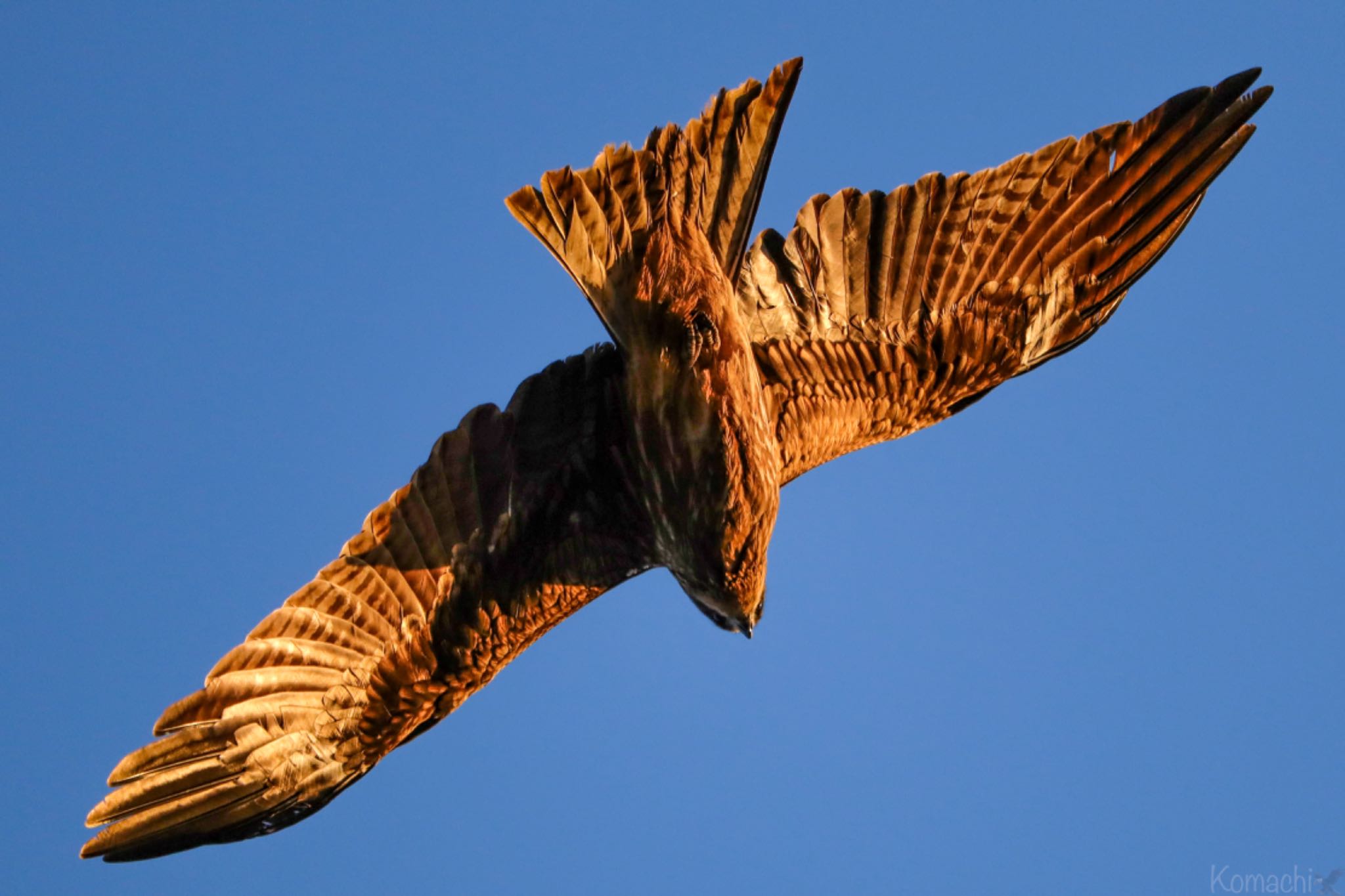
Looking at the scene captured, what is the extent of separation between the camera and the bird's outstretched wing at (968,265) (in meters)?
6.45

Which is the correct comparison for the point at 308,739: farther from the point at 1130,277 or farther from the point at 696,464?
the point at 1130,277

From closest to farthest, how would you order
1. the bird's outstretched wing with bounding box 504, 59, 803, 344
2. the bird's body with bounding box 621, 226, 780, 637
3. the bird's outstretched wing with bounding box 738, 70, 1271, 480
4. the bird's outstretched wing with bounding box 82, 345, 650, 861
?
the bird's outstretched wing with bounding box 504, 59, 803, 344, the bird's body with bounding box 621, 226, 780, 637, the bird's outstretched wing with bounding box 82, 345, 650, 861, the bird's outstretched wing with bounding box 738, 70, 1271, 480

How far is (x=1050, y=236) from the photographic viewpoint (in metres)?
6.76

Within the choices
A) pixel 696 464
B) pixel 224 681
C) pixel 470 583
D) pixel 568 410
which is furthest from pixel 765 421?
pixel 224 681

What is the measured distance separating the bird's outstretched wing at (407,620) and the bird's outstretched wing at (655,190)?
1.93ft

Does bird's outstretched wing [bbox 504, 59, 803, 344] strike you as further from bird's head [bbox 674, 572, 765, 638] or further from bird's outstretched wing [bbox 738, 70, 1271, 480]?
bird's head [bbox 674, 572, 765, 638]

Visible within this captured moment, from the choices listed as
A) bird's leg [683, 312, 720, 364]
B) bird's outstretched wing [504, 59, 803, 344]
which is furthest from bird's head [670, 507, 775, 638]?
bird's outstretched wing [504, 59, 803, 344]

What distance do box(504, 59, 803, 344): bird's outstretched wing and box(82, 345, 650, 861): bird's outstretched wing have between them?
0.59 meters

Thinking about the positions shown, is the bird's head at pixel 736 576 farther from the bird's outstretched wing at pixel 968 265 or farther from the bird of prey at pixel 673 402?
the bird's outstretched wing at pixel 968 265

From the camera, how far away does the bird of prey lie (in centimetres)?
552

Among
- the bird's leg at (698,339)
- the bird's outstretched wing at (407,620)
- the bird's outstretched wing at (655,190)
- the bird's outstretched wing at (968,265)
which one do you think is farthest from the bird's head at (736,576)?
the bird's outstretched wing at (655,190)

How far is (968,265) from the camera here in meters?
6.71

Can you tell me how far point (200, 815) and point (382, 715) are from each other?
852mm

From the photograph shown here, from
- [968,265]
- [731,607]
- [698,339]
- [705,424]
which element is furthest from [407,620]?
[968,265]
